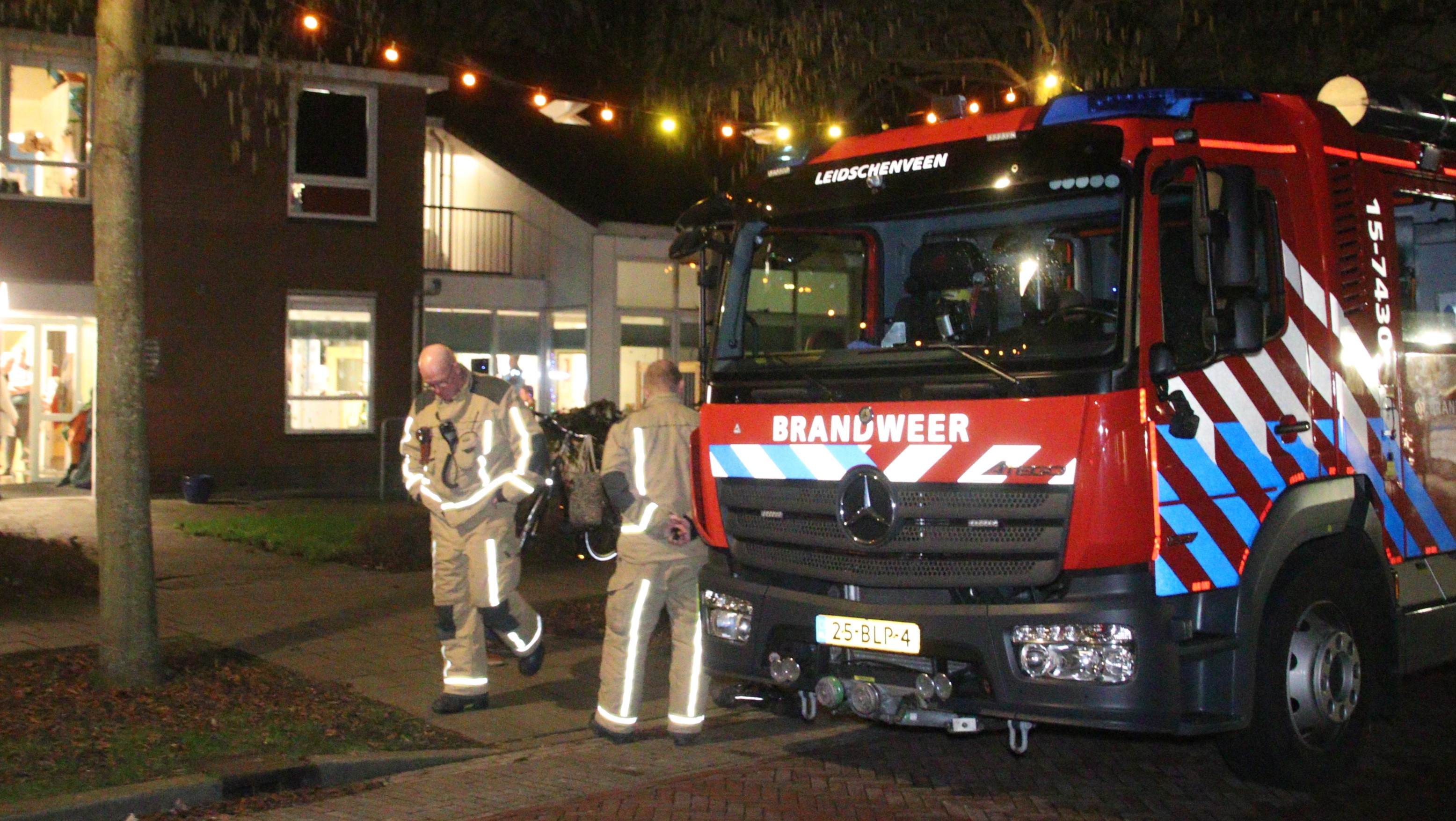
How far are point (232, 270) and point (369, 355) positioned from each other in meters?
2.22

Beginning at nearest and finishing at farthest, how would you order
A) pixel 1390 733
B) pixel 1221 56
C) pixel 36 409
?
pixel 1390 733
pixel 1221 56
pixel 36 409

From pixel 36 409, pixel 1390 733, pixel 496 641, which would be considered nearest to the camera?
pixel 1390 733

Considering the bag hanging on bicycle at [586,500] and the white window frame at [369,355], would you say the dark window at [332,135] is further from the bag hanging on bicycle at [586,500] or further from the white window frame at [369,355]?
the bag hanging on bicycle at [586,500]

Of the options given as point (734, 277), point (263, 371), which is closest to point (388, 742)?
point (734, 277)

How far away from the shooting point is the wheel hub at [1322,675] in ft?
20.8

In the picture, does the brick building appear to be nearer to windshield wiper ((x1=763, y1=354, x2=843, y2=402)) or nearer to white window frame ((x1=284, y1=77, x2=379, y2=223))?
white window frame ((x1=284, y1=77, x2=379, y2=223))

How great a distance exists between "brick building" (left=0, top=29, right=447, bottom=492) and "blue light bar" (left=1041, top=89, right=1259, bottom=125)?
46.7ft

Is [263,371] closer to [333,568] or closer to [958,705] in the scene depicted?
[333,568]

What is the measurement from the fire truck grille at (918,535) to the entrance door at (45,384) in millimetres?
15200

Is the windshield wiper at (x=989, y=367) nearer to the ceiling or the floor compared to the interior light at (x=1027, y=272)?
nearer to the floor

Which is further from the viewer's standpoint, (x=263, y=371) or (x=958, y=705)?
(x=263, y=371)

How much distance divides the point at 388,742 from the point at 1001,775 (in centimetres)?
298

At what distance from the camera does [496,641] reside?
9430 millimetres

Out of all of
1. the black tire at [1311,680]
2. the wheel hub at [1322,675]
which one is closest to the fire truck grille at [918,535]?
the black tire at [1311,680]
